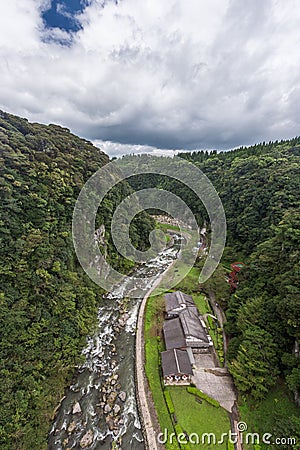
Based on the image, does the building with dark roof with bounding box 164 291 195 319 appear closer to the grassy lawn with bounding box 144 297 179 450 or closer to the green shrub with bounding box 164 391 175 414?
the grassy lawn with bounding box 144 297 179 450

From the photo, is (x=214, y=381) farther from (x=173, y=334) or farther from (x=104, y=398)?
(x=104, y=398)

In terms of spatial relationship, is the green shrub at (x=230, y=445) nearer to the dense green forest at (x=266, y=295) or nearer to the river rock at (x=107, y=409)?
the dense green forest at (x=266, y=295)

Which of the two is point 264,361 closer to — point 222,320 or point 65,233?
point 222,320

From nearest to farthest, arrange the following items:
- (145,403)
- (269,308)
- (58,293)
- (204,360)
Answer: (145,403) → (269,308) → (204,360) → (58,293)

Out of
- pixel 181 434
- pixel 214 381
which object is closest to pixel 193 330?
pixel 214 381

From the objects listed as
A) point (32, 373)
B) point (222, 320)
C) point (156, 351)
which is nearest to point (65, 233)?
point (32, 373)

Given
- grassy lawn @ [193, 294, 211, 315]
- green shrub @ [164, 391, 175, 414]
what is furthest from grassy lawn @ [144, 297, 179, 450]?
grassy lawn @ [193, 294, 211, 315]
